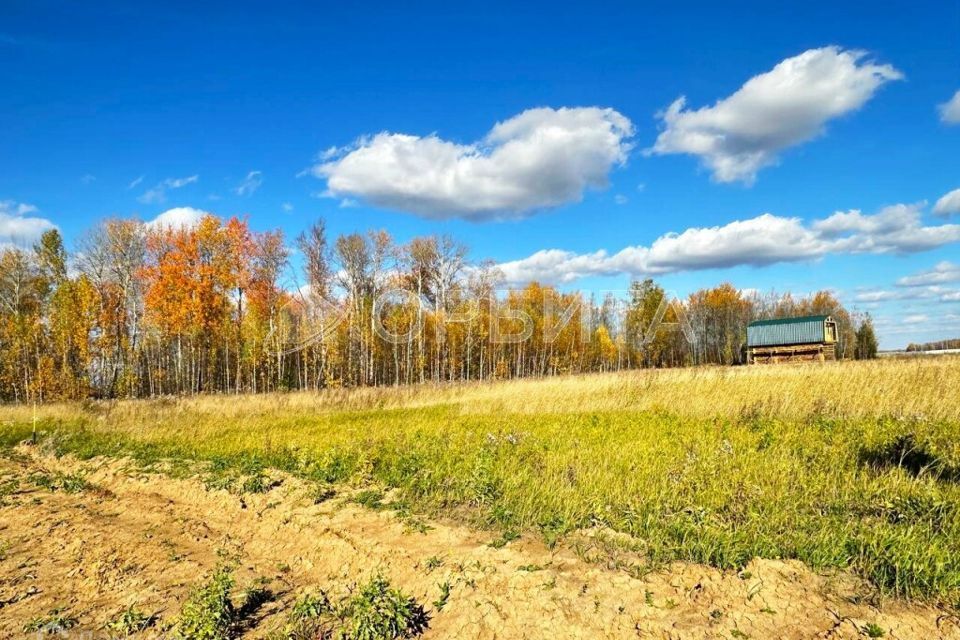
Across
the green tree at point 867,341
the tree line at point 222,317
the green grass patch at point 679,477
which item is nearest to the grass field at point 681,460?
the green grass patch at point 679,477

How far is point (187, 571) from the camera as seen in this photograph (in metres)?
4.64

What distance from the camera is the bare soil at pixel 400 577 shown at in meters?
3.37

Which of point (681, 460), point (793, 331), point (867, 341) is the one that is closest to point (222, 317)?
point (681, 460)

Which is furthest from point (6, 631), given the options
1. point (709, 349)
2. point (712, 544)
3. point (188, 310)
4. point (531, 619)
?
point (709, 349)

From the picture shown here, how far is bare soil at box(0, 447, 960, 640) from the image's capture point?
11.0 ft

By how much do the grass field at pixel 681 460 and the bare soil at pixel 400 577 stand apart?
0.33 metres

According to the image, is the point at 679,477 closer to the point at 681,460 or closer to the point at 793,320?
the point at 681,460

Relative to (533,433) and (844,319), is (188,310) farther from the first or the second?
(844,319)

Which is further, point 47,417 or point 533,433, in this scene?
point 47,417

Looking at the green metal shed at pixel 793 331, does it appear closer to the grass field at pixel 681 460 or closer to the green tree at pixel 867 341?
the green tree at pixel 867 341

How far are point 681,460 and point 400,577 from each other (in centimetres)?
401

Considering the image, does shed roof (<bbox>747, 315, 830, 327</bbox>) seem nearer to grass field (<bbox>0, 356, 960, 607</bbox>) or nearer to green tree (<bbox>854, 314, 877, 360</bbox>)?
green tree (<bbox>854, 314, 877, 360</bbox>)

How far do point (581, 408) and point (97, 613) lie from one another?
1052cm

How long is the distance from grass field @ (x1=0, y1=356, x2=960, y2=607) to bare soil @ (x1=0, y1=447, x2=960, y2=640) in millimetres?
A: 329
